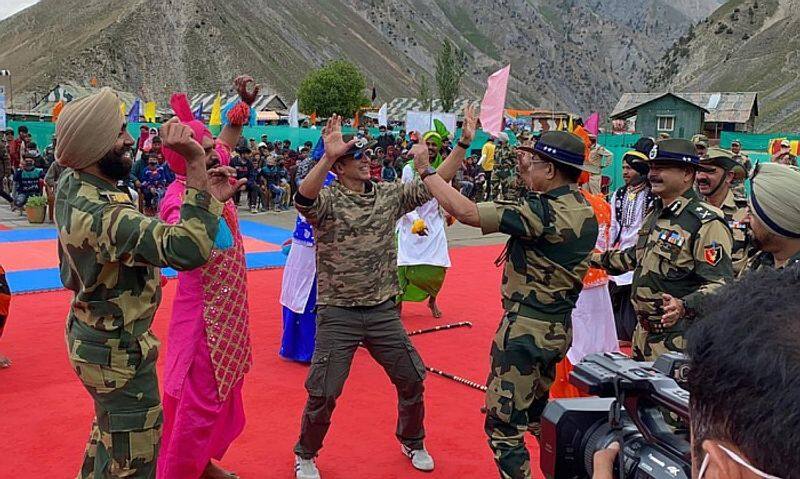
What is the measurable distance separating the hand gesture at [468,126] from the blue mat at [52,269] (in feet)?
13.2

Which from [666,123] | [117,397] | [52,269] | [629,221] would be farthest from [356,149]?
[666,123]

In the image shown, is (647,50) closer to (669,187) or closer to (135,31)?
(135,31)

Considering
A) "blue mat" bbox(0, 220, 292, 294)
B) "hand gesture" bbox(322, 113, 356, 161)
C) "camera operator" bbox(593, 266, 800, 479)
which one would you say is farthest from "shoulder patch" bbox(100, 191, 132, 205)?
"blue mat" bbox(0, 220, 292, 294)

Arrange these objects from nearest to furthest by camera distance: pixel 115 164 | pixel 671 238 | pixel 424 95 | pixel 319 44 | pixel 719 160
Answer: pixel 115 164 < pixel 671 238 < pixel 719 160 < pixel 424 95 < pixel 319 44

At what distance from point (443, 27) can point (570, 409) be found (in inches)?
6264

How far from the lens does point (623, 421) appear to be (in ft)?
4.95

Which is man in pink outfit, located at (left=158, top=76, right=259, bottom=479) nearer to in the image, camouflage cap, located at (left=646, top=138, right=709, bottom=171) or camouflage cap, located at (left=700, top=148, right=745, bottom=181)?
camouflage cap, located at (left=646, top=138, right=709, bottom=171)

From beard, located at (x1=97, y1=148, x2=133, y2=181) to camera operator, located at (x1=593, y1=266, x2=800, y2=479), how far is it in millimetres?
2237

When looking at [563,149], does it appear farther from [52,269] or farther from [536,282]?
[52,269]

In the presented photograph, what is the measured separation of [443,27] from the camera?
504 ft

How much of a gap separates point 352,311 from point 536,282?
1.12m

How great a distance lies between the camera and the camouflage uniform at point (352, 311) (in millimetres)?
3877

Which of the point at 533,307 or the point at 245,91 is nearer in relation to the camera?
the point at 533,307

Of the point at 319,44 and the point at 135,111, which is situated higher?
the point at 319,44
